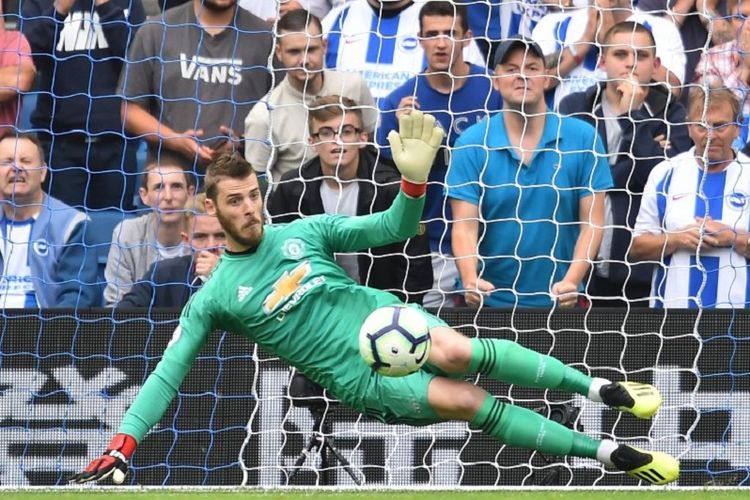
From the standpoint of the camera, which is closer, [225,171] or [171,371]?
[171,371]

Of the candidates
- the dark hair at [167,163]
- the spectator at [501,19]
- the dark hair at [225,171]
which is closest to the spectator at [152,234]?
the dark hair at [167,163]

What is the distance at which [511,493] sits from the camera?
698cm

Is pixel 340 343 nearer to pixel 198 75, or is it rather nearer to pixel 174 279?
pixel 174 279

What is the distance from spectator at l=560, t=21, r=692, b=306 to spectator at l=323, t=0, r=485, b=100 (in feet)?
2.95

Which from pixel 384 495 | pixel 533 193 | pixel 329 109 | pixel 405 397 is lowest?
pixel 384 495

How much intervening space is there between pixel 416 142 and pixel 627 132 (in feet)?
10.6

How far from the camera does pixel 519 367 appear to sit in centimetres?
625

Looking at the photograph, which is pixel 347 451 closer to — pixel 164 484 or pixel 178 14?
pixel 164 484

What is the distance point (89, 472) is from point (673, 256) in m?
4.07

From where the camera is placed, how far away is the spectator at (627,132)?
8.65m

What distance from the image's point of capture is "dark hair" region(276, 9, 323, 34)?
28.5 ft

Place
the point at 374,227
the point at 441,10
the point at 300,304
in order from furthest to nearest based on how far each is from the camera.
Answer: the point at 441,10 < the point at 300,304 < the point at 374,227

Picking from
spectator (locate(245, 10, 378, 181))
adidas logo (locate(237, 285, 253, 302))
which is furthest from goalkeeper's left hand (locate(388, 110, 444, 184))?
spectator (locate(245, 10, 378, 181))

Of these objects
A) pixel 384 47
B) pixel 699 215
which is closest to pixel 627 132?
pixel 699 215
